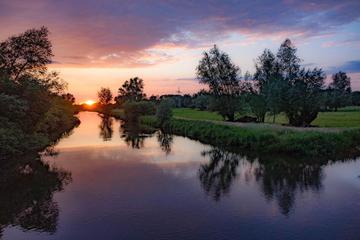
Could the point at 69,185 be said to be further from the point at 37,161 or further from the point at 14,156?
the point at 14,156

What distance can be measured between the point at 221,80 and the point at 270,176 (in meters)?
42.5

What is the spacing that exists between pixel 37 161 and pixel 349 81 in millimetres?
152379

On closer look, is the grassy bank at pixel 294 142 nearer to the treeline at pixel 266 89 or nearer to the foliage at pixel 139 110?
the treeline at pixel 266 89

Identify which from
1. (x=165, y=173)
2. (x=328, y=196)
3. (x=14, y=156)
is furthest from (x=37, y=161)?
(x=328, y=196)

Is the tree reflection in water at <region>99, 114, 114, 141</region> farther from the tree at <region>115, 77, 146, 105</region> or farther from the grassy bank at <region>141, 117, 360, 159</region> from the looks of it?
the tree at <region>115, 77, 146, 105</region>

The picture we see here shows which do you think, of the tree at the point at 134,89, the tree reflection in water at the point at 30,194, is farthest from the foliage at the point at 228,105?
the tree at the point at 134,89

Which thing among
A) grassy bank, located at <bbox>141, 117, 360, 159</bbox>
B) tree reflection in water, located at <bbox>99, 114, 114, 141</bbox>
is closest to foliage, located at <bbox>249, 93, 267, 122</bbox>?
grassy bank, located at <bbox>141, 117, 360, 159</bbox>

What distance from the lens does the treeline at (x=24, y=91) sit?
3459 centimetres

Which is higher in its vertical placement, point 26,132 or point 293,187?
point 26,132

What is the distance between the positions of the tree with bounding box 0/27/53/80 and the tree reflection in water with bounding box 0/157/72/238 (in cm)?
1621

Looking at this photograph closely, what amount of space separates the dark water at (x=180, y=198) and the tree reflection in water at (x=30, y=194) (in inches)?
2.3

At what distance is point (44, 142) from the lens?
44156 mm

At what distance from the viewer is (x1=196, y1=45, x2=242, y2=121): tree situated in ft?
225

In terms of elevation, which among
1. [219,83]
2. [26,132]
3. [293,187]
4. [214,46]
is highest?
[214,46]
